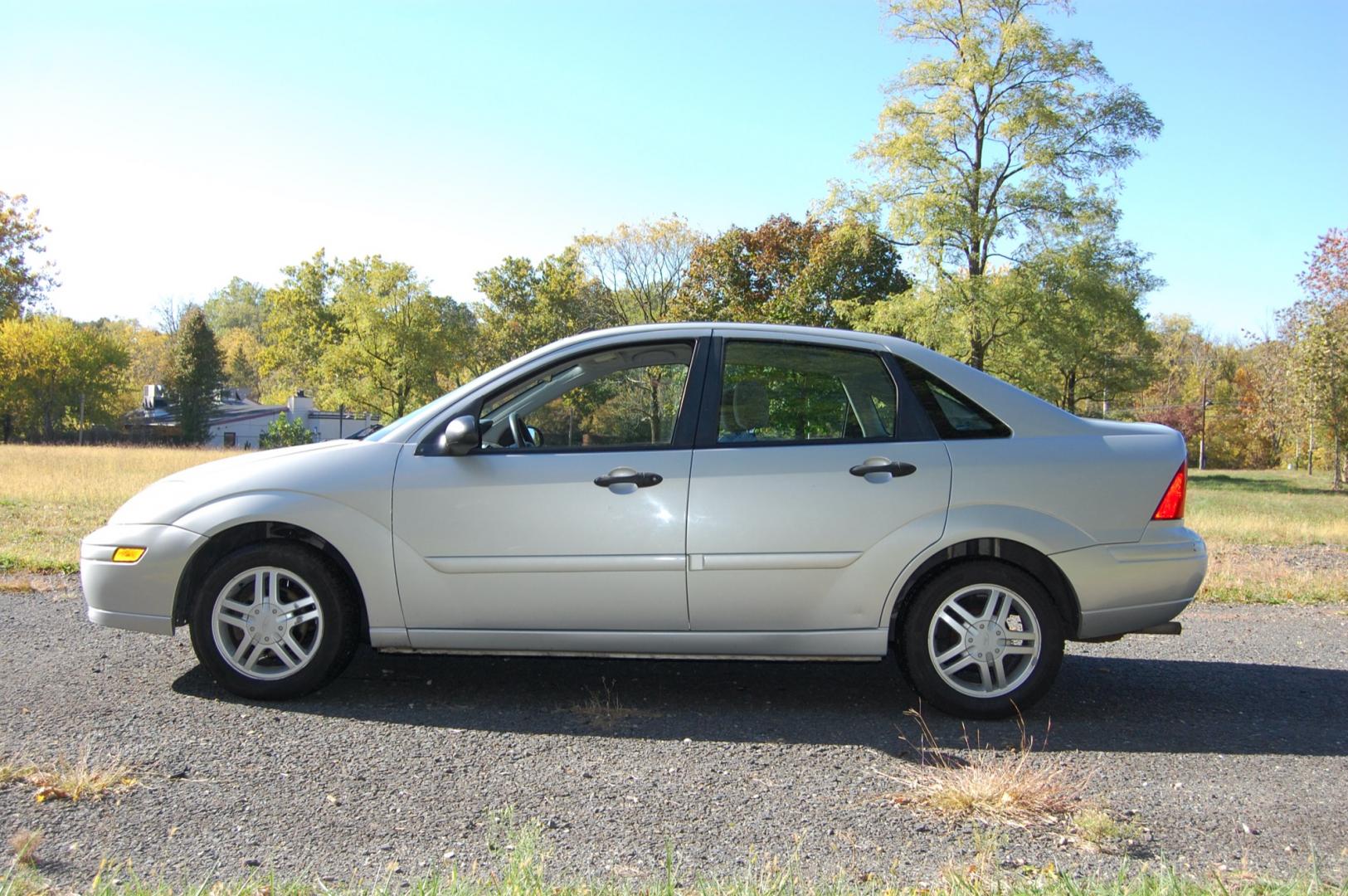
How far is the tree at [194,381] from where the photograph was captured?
6694 cm

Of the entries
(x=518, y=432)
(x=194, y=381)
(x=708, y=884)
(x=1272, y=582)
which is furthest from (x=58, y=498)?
(x=194, y=381)

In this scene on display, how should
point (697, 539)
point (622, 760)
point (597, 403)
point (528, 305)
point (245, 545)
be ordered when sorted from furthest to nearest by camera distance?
point (528, 305)
point (597, 403)
point (245, 545)
point (697, 539)
point (622, 760)

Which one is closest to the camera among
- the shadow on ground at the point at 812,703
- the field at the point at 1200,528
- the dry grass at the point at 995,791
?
the dry grass at the point at 995,791

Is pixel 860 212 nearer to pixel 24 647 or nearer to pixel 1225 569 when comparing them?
pixel 1225 569

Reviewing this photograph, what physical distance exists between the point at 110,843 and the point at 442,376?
60.8 m

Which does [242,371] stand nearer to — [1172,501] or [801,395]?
[801,395]

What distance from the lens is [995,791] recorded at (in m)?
3.38

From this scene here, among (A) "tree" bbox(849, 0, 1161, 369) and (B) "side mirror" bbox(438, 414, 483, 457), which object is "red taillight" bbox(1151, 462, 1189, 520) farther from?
(A) "tree" bbox(849, 0, 1161, 369)

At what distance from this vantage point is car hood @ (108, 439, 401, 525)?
4.48 m

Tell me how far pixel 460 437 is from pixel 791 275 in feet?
136

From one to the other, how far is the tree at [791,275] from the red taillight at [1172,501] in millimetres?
31552

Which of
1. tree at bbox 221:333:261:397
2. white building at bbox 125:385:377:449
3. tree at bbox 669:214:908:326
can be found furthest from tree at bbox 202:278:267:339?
tree at bbox 669:214:908:326

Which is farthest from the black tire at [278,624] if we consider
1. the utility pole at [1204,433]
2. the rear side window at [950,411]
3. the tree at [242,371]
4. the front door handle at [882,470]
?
the tree at [242,371]

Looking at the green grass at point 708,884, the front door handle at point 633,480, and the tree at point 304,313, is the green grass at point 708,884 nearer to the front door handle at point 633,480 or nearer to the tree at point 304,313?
the front door handle at point 633,480
